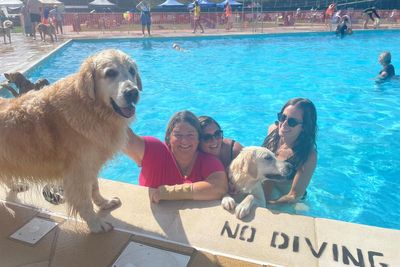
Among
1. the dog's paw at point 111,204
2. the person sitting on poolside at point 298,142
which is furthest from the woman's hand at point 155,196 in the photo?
the person sitting on poolside at point 298,142

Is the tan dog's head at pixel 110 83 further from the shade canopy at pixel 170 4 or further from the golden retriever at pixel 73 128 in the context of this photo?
the shade canopy at pixel 170 4

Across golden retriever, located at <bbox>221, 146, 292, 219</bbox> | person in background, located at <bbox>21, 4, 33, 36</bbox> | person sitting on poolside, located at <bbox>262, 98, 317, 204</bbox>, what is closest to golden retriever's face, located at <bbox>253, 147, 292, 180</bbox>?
golden retriever, located at <bbox>221, 146, 292, 219</bbox>

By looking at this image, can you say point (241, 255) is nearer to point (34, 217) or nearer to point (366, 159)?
point (34, 217)

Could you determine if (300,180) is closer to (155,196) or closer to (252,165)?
(252,165)

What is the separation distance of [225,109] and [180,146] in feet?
20.7

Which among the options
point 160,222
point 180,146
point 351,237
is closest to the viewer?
point 351,237

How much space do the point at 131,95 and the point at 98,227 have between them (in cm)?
125

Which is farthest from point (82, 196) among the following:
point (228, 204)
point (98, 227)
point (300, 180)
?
point (300, 180)

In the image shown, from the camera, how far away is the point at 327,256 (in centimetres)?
274

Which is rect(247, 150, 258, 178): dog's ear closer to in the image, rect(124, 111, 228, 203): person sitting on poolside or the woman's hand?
rect(124, 111, 228, 203): person sitting on poolside

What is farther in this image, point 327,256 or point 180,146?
point 180,146

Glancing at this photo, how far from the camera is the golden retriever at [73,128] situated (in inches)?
115

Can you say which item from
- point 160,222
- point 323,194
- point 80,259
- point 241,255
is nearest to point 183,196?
point 160,222

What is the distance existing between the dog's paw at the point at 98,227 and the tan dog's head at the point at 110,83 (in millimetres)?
1013
